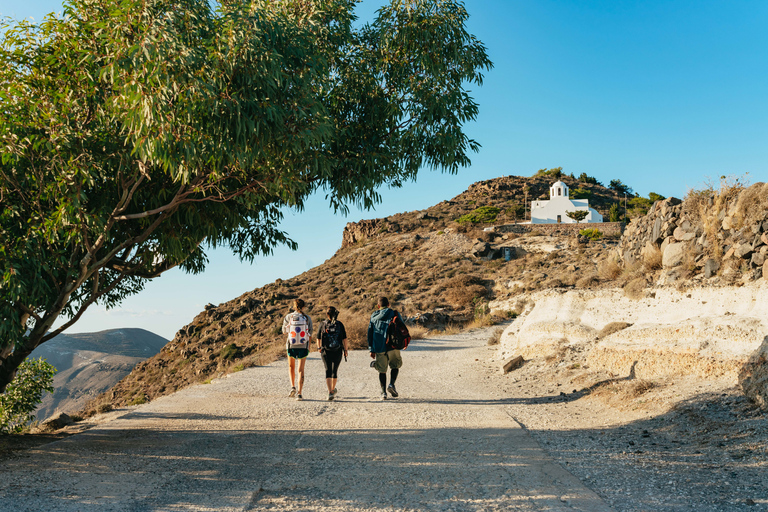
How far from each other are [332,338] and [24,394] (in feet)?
16.7

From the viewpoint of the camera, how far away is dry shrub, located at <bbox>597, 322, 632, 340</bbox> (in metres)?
11.2

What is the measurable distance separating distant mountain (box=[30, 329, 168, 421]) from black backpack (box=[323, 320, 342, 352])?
7535cm

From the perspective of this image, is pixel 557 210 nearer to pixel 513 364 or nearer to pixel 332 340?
pixel 513 364

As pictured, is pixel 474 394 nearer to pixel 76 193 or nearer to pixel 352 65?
pixel 352 65

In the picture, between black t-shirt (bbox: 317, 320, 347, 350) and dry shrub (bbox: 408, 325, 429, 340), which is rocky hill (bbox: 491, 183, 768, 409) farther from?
dry shrub (bbox: 408, 325, 429, 340)

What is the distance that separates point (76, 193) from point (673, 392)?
860 cm

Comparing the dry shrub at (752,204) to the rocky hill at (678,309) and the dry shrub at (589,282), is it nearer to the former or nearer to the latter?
the rocky hill at (678,309)

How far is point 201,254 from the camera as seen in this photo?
888cm

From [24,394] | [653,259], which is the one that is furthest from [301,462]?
Result: [653,259]

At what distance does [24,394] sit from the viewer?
8.11 m

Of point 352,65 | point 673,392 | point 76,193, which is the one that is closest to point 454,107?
point 352,65

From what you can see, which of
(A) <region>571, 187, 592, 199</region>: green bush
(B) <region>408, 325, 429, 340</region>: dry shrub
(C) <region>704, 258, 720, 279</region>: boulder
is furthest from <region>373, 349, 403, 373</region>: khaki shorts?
(A) <region>571, 187, 592, 199</region>: green bush

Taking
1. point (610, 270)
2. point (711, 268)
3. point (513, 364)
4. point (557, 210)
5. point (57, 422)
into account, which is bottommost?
point (513, 364)

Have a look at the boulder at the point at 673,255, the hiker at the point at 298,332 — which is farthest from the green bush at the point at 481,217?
the hiker at the point at 298,332
